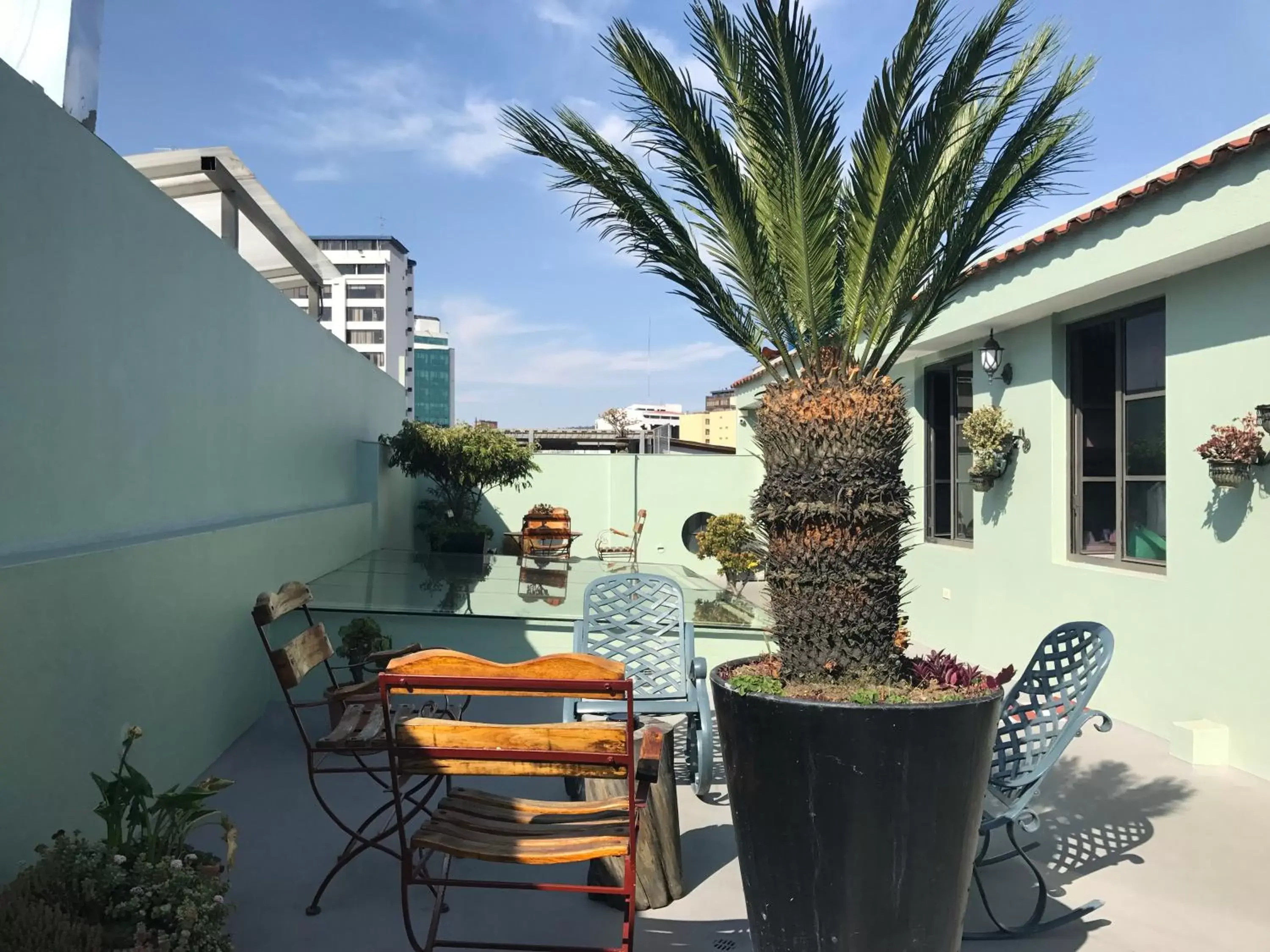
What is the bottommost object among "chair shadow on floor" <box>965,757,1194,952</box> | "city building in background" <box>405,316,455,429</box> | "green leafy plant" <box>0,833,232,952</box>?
"chair shadow on floor" <box>965,757,1194,952</box>

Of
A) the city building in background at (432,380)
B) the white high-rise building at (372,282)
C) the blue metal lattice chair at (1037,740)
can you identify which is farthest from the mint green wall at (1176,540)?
the white high-rise building at (372,282)

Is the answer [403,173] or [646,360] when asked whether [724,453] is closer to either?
[646,360]

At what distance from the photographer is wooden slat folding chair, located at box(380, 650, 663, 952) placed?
2.60m

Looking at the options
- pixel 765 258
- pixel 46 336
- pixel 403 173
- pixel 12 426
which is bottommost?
pixel 12 426

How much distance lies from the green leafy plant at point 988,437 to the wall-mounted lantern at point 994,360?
0.92ft

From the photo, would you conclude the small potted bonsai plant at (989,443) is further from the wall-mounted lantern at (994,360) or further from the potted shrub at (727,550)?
the potted shrub at (727,550)

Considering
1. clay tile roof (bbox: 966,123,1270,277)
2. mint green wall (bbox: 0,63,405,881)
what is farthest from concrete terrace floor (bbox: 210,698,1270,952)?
clay tile roof (bbox: 966,123,1270,277)

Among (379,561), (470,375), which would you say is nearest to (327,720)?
(379,561)

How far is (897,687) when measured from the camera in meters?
2.97

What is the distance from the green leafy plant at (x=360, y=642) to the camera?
5.73 m

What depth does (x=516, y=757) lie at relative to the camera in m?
2.67

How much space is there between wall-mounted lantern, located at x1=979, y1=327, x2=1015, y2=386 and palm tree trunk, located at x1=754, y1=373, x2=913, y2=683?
16.4 ft

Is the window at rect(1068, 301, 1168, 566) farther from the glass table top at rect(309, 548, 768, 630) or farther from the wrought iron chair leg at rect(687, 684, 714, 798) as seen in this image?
the wrought iron chair leg at rect(687, 684, 714, 798)

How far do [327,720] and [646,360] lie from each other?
56.8ft
